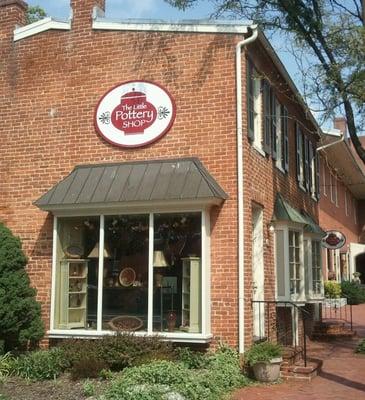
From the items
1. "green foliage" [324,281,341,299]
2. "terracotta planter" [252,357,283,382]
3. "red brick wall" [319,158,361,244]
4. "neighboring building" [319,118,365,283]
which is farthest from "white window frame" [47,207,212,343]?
"green foliage" [324,281,341,299]

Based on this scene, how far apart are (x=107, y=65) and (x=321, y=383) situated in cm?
684

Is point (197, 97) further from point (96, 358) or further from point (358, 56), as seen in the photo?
point (96, 358)

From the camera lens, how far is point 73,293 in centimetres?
1069

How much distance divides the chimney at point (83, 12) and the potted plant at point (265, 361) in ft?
22.3

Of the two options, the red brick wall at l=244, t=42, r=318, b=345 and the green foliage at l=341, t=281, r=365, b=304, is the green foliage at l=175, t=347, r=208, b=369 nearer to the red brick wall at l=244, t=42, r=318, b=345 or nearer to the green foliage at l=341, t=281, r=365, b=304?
the red brick wall at l=244, t=42, r=318, b=345

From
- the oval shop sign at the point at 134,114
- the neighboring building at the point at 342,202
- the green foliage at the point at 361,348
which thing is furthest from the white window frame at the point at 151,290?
the neighboring building at the point at 342,202

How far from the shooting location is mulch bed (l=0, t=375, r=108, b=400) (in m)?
8.32

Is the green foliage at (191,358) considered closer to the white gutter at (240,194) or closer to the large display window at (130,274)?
the large display window at (130,274)

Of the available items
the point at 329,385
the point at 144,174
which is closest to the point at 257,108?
the point at 144,174

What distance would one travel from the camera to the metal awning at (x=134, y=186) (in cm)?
982

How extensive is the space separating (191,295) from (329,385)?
2600 mm

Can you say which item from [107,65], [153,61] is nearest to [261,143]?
[153,61]

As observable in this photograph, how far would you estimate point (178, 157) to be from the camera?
1058 centimetres

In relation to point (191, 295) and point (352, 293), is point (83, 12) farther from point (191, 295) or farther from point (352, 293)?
point (352, 293)
